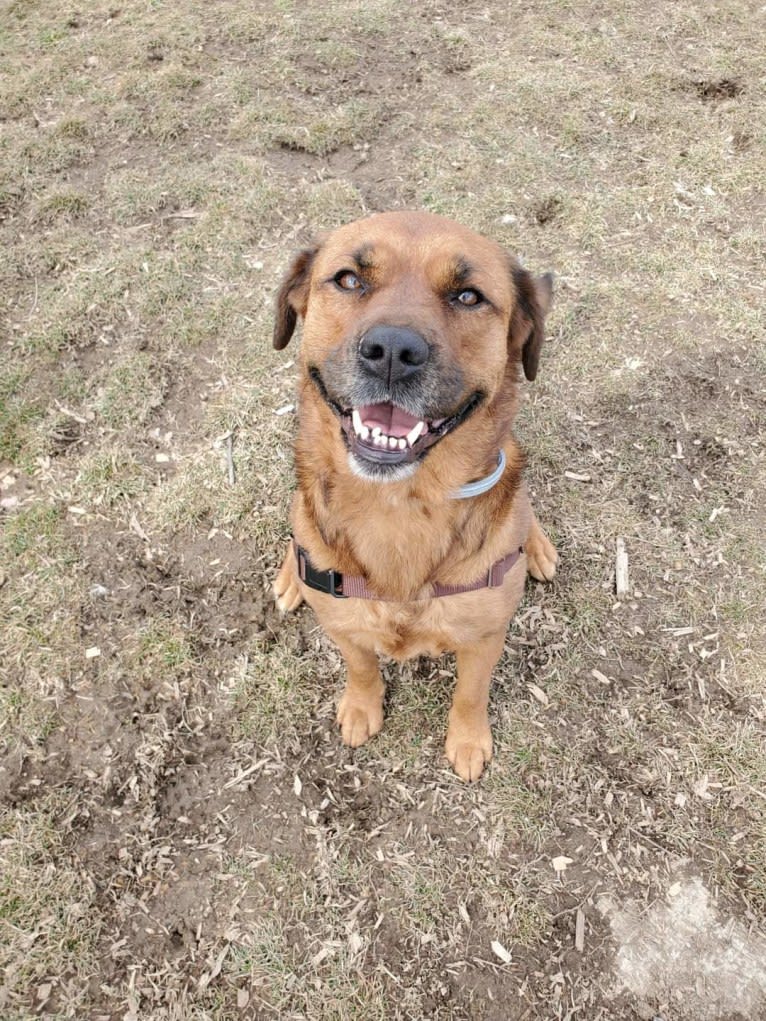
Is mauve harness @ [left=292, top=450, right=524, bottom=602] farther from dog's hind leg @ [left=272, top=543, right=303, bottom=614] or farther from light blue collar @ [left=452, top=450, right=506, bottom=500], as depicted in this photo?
dog's hind leg @ [left=272, top=543, right=303, bottom=614]

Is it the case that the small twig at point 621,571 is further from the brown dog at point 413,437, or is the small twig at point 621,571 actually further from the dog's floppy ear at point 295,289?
the dog's floppy ear at point 295,289

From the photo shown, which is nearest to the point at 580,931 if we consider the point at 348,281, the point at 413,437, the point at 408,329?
the point at 413,437

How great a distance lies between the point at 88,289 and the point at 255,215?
1.44 metres

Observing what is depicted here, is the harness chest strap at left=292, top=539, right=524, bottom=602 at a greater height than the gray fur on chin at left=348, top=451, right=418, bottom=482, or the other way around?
the gray fur on chin at left=348, top=451, right=418, bottom=482

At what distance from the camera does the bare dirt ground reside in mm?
2986

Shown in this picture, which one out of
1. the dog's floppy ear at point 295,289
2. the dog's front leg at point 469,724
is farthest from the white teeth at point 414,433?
the dog's front leg at point 469,724

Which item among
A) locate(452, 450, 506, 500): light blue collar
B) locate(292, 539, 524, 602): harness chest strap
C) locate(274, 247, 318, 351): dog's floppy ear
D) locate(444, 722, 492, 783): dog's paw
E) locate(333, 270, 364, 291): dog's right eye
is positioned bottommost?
locate(444, 722, 492, 783): dog's paw

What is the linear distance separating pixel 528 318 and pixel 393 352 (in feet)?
3.06

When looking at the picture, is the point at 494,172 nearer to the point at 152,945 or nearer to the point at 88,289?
the point at 88,289

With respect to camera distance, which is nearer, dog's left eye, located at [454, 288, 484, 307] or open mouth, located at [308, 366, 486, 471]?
open mouth, located at [308, 366, 486, 471]

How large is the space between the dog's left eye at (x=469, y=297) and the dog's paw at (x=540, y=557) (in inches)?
61.6

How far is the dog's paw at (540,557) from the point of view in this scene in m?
3.87

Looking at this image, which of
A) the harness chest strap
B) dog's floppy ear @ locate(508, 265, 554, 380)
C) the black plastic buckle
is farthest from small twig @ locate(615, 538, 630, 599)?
the black plastic buckle

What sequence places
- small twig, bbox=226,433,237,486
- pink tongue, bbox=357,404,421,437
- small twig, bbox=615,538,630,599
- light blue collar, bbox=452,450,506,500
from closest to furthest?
pink tongue, bbox=357,404,421,437
light blue collar, bbox=452,450,506,500
small twig, bbox=615,538,630,599
small twig, bbox=226,433,237,486
